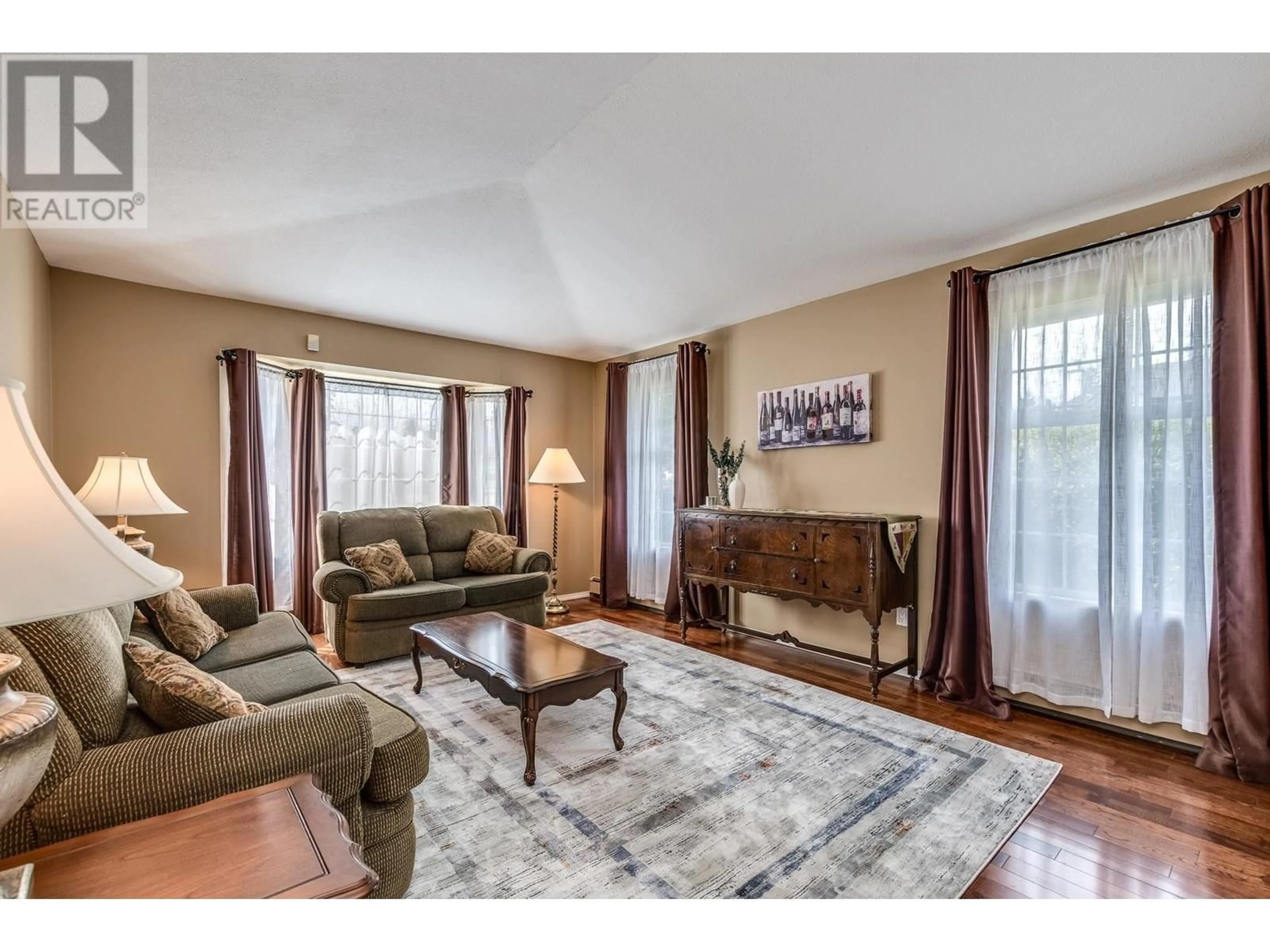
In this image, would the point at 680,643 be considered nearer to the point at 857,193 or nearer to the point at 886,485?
the point at 886,485

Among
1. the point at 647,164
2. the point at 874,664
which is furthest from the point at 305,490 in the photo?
the point at 874,664

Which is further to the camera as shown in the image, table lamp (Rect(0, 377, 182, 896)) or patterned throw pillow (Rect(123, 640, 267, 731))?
patterned throw pillow (Rect(123, 640, 267, 731))

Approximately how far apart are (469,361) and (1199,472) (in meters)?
5.07

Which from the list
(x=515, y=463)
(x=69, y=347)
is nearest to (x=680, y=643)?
(x=515, y=463)

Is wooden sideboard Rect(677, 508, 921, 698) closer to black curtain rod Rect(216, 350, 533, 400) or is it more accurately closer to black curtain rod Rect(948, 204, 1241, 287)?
black curtain rod Rect(948, 204, 1241, 287)

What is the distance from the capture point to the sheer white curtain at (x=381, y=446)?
4902 millimetres

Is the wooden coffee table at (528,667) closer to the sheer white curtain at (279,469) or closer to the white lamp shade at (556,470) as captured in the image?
the sheer white curtain at (279,469)

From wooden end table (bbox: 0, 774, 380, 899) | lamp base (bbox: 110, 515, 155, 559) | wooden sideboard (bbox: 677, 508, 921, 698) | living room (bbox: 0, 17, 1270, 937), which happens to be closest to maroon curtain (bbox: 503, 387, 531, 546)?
living room (bbox: 0, 17, 1270, 937)

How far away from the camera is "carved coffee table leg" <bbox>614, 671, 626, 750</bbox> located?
2.54 m

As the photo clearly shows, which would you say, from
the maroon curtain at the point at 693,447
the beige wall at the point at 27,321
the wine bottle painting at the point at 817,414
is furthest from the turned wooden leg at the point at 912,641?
the beige wall at the point at 27,321

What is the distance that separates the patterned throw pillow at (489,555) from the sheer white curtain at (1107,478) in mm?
3425

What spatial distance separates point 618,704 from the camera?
2574mm

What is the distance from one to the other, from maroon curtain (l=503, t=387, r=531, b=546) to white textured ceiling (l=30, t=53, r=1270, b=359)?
135cm
